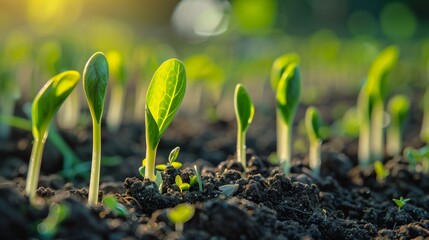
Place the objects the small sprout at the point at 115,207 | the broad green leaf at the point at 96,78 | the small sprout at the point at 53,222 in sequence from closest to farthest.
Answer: the small sprout at the point at 53,222, the small sprout at the point at 115,207, the broad green leaf at the point at 96,78

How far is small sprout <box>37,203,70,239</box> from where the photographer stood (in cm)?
132

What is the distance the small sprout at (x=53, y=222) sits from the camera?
4.33ft

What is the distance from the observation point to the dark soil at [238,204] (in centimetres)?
140

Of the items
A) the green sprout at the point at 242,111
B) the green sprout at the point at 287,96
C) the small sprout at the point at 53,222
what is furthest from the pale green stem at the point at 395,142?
the small sprout at the point at 53,222

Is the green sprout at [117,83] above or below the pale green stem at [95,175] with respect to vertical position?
above

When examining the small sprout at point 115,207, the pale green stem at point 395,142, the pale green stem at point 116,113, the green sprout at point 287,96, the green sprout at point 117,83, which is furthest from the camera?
the pale green stem at point 116,113

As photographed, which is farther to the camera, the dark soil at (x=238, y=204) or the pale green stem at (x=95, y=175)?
the pale green stem at (x=95, y=175)

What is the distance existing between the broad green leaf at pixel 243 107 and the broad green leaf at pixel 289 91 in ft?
0.83

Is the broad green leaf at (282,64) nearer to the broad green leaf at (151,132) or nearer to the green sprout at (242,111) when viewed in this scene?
the green sprout at (242,111)

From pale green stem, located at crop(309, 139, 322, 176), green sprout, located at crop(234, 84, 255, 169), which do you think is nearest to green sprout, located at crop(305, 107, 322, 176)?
pale green stem, located at crop(309, 139, 322, 176)

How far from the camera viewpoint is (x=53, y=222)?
1.32m

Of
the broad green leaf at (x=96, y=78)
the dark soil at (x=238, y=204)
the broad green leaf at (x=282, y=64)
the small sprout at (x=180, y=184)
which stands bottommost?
the dark soil at (x=238, y=204)

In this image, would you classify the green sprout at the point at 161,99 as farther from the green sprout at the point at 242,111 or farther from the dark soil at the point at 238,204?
the green sprout at the point at 242,111

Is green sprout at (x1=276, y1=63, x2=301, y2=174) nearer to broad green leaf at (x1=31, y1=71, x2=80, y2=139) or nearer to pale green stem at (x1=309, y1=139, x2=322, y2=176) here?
pale green stem at (x1=309, y1=139, x2=322, y2=176)
